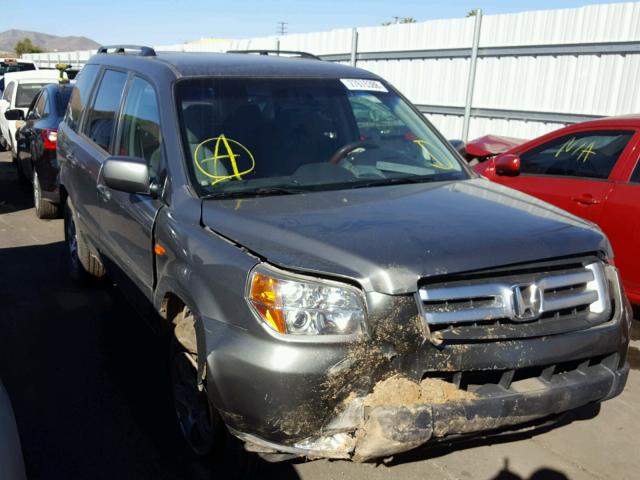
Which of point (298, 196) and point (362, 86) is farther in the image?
point (362, 86)

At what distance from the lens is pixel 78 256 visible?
5.91 m

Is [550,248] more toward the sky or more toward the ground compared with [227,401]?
more toward the sky

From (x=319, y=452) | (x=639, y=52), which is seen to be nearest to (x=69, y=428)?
(x=319, y=452)

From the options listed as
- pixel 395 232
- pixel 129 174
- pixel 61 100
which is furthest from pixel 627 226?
pixel 61 100

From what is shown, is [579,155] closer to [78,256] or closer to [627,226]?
[627,226]

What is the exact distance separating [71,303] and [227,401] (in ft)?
11.6

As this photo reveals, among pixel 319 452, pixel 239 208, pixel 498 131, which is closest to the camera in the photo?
pixel 319 452

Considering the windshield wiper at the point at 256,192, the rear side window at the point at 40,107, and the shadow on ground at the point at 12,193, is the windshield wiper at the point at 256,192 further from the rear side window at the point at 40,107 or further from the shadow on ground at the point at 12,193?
the shadow on ground at the point at 12,193

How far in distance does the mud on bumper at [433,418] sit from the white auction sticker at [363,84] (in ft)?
7.52

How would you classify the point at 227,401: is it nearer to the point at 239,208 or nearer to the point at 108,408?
the point at 239,208

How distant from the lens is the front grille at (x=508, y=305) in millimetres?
2619

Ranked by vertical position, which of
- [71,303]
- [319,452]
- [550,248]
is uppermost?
[550,248]

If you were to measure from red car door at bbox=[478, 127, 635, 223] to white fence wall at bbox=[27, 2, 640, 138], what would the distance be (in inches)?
160

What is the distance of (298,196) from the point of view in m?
3.37
